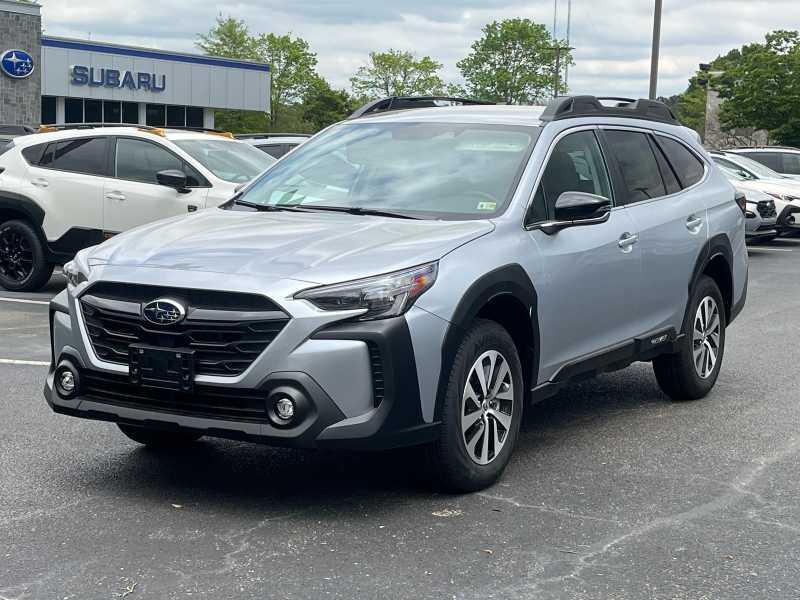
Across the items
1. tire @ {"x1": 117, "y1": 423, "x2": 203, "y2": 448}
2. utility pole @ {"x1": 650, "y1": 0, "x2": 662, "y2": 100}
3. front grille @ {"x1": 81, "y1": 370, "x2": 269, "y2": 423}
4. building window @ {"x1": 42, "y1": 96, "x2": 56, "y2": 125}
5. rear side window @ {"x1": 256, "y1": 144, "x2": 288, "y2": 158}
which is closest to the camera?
front grille @ {"x1": 81, "y1": 370, "x2": 269, "y2": 423}

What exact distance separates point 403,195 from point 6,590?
2.73m

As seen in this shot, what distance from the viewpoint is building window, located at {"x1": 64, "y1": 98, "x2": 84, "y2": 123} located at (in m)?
57.4

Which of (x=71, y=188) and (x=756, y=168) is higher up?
(x=756, y=168)

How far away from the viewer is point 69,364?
529 centimetres

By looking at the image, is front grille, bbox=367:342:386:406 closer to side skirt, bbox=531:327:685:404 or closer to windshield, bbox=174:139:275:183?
side skirt, bbox=531:327:685:404

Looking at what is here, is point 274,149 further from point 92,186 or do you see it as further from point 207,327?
point 207,327

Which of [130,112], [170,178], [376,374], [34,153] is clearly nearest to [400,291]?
[376,374]

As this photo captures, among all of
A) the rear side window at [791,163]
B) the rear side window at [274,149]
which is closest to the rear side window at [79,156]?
the rear side window at [274,149]

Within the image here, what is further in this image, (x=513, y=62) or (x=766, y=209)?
(x=513, y=62)

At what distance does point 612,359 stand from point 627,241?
2.08 feet

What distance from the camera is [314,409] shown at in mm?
4820

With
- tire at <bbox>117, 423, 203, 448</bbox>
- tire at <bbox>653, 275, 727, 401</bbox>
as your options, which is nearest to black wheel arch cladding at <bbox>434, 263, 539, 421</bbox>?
tire at <bbox>117, 423, 203, 448</bbox>

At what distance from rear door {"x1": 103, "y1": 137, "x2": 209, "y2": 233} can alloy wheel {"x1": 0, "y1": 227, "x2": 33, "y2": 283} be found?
1.04m

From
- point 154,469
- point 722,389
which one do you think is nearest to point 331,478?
point 154,469
